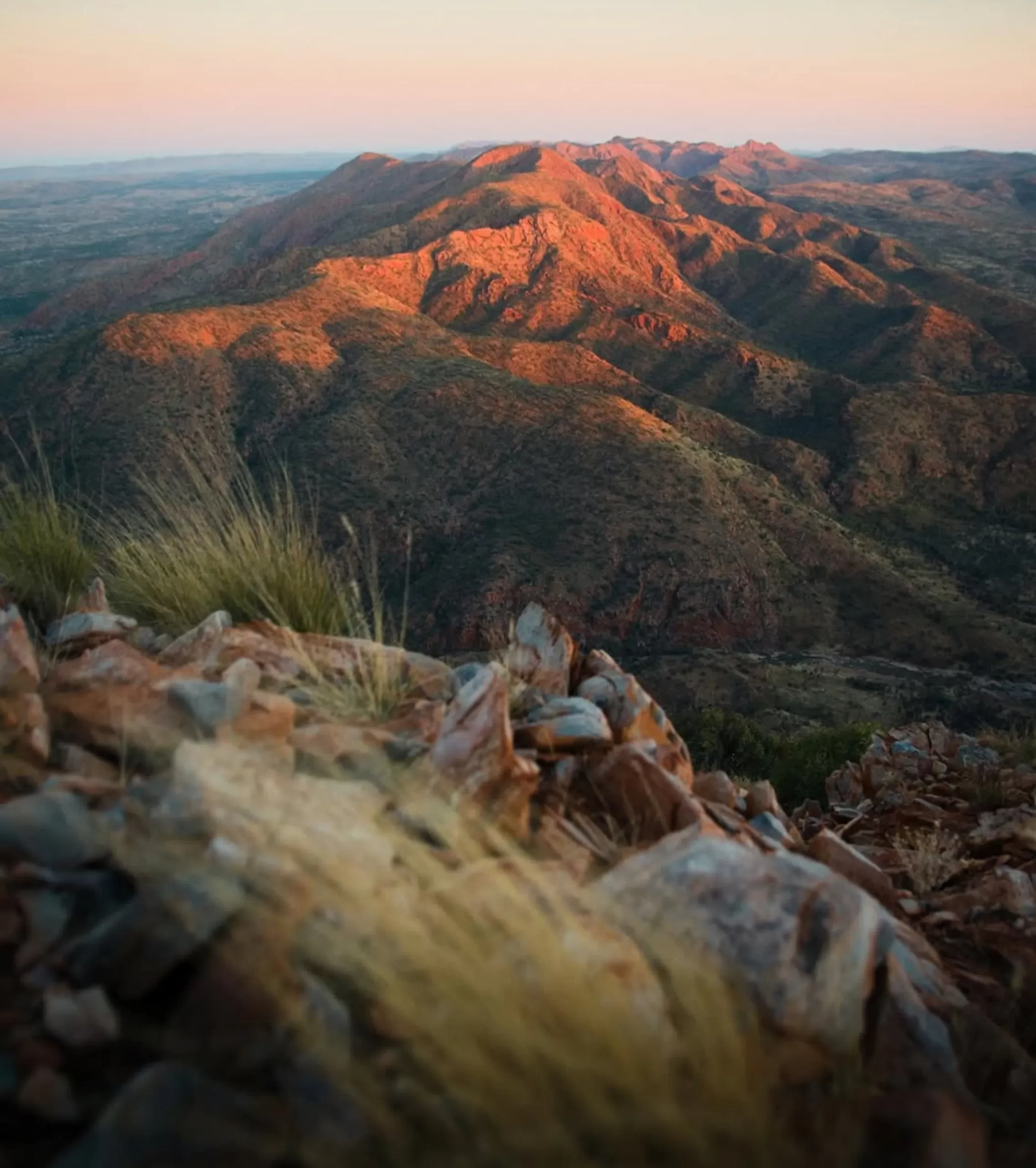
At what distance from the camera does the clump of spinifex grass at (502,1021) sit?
5.25 ft

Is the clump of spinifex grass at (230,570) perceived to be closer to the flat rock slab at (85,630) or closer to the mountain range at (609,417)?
the flat rock slab at (85,630)

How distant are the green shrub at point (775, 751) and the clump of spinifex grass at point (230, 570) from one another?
4.72 metres

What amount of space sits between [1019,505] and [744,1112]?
67.1 meters

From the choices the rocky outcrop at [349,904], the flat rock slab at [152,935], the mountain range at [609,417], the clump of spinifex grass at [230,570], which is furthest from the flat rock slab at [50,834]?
the mountain range at [609,417]

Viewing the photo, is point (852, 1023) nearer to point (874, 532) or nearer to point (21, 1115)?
point (21, 1115)

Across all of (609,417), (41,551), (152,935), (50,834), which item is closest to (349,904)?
(152,935)

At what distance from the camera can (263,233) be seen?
442 ft

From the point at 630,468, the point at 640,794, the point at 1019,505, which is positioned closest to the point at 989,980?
the point at 640,794

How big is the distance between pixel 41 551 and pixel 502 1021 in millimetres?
4367

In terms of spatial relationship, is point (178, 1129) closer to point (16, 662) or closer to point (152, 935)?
point (152, 935)

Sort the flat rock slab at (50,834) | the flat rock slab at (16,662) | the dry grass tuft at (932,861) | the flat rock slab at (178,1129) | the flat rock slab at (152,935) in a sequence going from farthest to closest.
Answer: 1. the dry grass tuft at (932,861)
2. the flat rock slab at (16,662)
3. the flat rock slab at (50,834)
4. the flat rock slab at (152,935)
5. the flat rock slab at (178,1129)

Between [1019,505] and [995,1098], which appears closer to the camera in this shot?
[995,1098]

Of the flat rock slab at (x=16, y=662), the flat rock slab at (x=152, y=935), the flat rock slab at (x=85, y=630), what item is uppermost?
the flat rock slab at (x=16, y=662)

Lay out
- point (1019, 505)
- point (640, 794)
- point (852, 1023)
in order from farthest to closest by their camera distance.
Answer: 1. point (1019, 505)
2. point (640, 794)
3. point (852, 1023)
